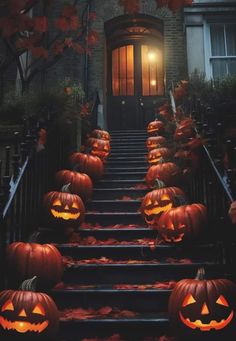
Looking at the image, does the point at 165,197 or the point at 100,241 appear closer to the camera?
the point at 100,241

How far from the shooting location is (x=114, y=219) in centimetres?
552

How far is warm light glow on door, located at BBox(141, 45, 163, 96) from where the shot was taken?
1366 cm

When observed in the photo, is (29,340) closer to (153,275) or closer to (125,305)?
(125,305)

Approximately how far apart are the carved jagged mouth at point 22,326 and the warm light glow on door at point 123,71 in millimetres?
11144

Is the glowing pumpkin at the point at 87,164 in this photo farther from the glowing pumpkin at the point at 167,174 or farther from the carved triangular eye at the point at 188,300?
the carved triangular eye at the point at 188,300

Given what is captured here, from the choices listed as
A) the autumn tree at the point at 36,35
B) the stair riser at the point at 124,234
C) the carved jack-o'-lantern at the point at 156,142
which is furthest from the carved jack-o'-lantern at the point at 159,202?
the carved jack-o'-lantern at the point at 156,142

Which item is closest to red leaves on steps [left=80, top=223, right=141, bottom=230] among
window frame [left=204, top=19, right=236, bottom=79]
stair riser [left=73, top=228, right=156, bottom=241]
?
stair riser [left=73, top=228, right=156, bottom=241]

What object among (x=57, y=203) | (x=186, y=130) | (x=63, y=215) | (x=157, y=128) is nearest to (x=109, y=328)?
(x=63, y=215)

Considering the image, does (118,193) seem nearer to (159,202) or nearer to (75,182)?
(75,182)

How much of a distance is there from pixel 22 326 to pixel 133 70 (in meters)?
11.6

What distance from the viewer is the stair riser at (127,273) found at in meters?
4.11

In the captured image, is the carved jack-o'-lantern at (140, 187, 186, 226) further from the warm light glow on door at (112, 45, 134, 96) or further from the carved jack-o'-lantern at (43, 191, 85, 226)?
the warm light glow on door at (112, 45, 134, 96)

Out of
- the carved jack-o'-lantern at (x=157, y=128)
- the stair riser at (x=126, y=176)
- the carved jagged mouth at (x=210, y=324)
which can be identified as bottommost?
the carved jagged mouth at (x=210, y=324)

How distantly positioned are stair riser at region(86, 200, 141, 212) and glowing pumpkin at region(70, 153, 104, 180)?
100 centimetres
